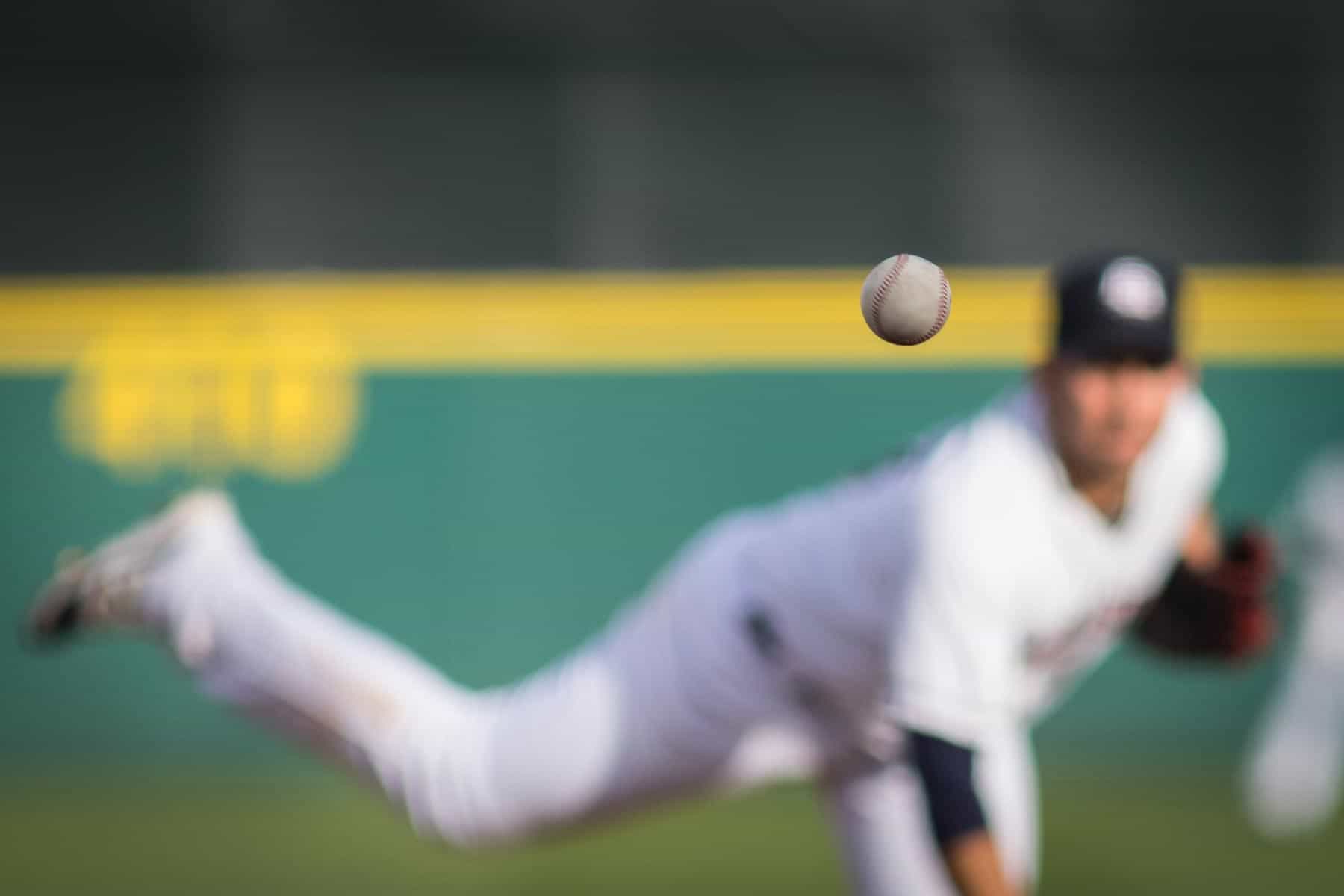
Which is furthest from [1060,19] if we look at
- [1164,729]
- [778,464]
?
[1164,729]

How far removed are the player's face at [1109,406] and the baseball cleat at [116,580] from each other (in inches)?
59.9

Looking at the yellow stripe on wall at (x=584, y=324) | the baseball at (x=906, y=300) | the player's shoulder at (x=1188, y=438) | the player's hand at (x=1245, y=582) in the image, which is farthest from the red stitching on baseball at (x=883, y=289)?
the yellow stripe on wall at (x=584, y=324)

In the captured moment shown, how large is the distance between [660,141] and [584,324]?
78 cm

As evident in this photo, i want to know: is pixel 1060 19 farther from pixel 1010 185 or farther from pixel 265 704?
pixel 265 704

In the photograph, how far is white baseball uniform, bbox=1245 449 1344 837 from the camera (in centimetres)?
424

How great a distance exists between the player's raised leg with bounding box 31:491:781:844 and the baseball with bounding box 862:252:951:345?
951 mm

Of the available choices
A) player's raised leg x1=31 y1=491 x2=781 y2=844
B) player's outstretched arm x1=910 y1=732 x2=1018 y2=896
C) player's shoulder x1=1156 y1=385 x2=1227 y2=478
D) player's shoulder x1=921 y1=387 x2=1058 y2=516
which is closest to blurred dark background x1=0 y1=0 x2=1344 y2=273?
player's raised leg x1=31 y1=491 x2=781 y2=844

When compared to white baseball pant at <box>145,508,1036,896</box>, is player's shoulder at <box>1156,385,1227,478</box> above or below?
above

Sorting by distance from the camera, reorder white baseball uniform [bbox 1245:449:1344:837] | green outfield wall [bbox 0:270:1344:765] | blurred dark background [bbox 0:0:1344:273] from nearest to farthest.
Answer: white baseball uniform [bbox 1245:449:1344:837] < green outfield wall [bbox 0:270:1344:765] < blurred dark background [bbox 0:0:1344:273]

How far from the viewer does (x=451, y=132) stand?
5066mm

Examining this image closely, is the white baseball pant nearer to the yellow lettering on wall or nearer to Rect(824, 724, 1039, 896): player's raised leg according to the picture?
Rect(824, 724, 1039, 896): player's raised leg

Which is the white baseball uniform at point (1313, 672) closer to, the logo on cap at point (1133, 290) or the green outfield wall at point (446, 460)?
the green outfield wall at point (446, 460)

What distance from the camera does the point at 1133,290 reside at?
1.98 metres

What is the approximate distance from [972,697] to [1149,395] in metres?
0.42
